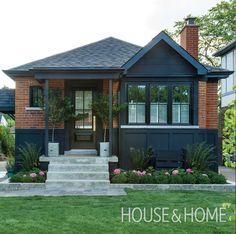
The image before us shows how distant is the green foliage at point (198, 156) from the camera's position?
37.9ft

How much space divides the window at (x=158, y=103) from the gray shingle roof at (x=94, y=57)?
1.64 meters

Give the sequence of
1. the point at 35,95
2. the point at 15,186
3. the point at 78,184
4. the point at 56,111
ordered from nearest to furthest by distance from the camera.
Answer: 1. the point at 15,186
2. the point at 78,184
3. the point at 56,111
4. the point at 35,95

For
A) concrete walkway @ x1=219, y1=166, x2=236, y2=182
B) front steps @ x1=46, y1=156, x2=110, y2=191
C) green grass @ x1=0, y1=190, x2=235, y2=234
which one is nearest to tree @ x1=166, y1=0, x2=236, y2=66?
concrete walkway @ x1=219, y1=166, x2=236, y2=182

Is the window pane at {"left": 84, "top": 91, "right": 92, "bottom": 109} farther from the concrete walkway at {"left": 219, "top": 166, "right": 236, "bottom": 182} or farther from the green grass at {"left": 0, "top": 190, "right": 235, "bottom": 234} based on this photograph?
the concrete walkway at {"left": 219, "top": 166, "right": 236, "bottom": 182}

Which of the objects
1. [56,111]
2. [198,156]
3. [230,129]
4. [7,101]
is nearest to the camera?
[230,129]

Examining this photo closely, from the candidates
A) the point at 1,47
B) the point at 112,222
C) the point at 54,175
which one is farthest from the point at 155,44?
the point at 1,47

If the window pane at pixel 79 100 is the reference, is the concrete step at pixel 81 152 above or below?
below

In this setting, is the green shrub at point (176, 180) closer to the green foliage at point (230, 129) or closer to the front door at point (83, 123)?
the front door at point (83, 123)

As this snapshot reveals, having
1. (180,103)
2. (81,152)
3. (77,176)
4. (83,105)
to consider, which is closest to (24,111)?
(83,105)

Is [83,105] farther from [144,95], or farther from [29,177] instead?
[29,177]

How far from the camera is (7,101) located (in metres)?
14.4

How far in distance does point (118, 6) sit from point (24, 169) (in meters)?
9.03

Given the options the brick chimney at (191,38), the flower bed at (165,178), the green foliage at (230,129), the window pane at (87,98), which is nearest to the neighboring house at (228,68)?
the brick chimney at (191,38)

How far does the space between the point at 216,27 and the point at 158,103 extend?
18.6 metres
